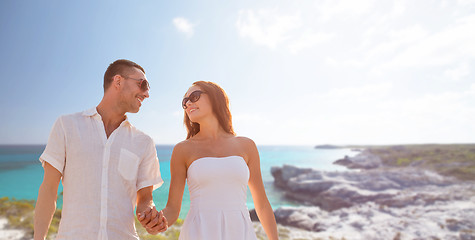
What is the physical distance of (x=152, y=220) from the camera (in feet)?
7.95

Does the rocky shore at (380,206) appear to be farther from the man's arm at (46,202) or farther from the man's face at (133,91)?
the man's arm at (46,202)

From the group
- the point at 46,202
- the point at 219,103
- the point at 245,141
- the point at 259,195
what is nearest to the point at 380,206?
the point at 259,195

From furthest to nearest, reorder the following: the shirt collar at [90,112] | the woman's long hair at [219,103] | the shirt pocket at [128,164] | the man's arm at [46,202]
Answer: the woman's long hair at [219,103] → the shirt collar at [90,112] → the shirt pocket at [128,164] → the man's arm at [46,202]

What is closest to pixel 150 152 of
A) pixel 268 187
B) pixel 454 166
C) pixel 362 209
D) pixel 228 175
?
pixel 228 175

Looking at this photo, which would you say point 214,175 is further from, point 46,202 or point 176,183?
point 46,202

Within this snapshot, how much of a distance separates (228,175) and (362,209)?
714 inches

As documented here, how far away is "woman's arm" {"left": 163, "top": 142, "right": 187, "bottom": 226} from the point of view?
295 centimetres

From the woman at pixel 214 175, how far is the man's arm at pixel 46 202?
3.27 feet

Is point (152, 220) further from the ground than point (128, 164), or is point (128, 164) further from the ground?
point (128, 164)

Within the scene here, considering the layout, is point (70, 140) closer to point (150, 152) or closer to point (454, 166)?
point (150, 152)

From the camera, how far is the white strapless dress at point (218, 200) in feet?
9.73

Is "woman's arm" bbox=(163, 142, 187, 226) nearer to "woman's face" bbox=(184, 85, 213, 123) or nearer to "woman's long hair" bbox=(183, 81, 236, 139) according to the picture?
"woman's face" bbox=(184, 85, 213, 123)

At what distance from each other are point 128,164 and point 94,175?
31cm

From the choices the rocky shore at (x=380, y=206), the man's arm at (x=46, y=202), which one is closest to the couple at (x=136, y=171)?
the man's arm at (x=46, y=202)
